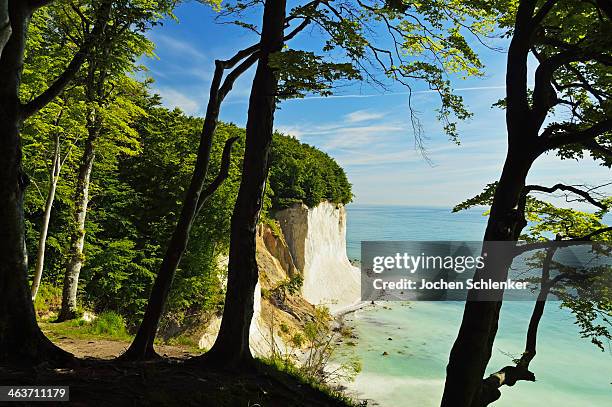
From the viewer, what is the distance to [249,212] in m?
5.82

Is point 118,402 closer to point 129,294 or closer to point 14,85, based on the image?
point 14,85

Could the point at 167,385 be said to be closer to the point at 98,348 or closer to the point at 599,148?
the point at 98,348

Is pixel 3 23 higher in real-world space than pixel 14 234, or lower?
higher

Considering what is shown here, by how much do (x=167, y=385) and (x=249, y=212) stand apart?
2.49 meters

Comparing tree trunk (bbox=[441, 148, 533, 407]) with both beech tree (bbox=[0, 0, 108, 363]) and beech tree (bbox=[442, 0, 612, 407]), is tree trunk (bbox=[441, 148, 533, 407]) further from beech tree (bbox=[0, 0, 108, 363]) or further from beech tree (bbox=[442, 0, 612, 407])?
beech tree (bbox=[0, 0, 108, 363])

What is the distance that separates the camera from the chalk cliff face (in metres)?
29.4

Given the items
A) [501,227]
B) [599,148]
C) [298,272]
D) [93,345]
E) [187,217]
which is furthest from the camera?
[298,272]

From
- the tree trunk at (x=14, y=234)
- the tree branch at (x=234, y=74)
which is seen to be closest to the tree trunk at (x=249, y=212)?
the tree branch at (x=234, y=74)

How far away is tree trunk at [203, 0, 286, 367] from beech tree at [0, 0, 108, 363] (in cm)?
198

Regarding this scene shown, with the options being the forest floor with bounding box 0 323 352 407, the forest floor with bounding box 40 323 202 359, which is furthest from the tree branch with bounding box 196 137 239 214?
the forest floor with bounding box 40 323 202 359

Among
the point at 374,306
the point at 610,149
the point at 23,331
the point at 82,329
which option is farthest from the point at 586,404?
the point at 23,331

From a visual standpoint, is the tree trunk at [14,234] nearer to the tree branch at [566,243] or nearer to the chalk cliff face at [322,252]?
the tree branch at [566,243]

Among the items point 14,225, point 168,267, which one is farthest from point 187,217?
point 14,225

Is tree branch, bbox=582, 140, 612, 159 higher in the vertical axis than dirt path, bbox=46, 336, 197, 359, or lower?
higher
